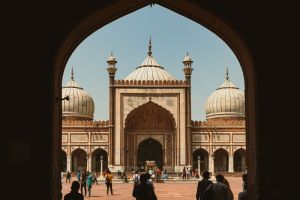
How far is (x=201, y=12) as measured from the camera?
800 cm

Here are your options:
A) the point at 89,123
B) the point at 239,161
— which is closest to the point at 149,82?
the point at 89,123

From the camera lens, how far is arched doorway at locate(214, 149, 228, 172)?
121ft

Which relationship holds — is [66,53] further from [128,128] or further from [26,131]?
[128,128]

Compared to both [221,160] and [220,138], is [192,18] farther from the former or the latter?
[221,160]

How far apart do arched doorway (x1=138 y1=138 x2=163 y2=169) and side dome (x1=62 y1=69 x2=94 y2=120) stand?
714 cm

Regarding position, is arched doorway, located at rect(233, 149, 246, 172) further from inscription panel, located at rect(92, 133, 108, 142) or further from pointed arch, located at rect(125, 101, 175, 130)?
inscription panel, located at rect(92, 133, 108, 142)

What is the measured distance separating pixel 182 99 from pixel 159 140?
3.23 metres

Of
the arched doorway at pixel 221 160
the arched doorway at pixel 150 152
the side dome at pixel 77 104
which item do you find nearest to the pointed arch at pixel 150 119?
the arched doorway at pixel 150 152

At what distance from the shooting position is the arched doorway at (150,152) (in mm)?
35719

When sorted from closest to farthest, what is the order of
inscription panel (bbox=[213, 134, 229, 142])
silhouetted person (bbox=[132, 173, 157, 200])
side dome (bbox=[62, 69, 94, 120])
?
silhouetted person (bbox=[132, 173, 157, 200])
inscription panel (bbox=[213, 134, 229, 142])
side dome (bbox=[62, 69, 94, 120])

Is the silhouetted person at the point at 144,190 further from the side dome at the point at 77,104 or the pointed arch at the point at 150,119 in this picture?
the side dome at the point at 77,104

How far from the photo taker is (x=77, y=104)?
4062cm

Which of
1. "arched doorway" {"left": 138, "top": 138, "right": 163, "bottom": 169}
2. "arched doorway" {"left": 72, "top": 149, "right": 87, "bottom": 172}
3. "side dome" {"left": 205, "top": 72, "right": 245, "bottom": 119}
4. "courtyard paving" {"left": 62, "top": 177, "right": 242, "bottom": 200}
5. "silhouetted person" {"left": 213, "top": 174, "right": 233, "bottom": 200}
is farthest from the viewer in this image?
"side dome" {"left": 205, "top": 72, "right": 245, "bottom": 119}

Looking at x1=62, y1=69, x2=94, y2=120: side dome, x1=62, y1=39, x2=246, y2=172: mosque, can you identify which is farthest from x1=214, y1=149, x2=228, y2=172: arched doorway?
x1=62, y1=69, x2=94, y2=120: side dome
